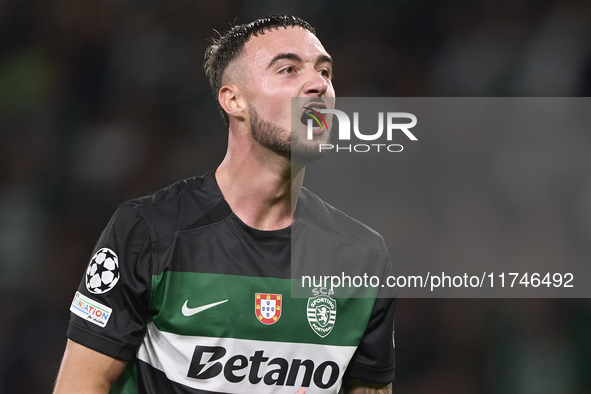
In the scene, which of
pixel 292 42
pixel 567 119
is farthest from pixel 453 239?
pixel 292 42

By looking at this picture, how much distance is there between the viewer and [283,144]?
2.29 meters

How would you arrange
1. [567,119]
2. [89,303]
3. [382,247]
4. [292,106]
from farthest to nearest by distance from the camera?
[567,119] < [382,247] < [292,106] < [89,303]

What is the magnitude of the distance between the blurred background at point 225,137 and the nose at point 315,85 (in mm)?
1215

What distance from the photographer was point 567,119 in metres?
3.73

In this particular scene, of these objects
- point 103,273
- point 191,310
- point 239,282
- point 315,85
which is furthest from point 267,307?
point 315,85

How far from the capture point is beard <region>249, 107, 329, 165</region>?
7.47 ft

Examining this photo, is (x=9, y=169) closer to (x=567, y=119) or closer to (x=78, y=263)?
(x=78, y=263)

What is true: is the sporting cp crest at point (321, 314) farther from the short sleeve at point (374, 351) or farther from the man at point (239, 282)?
the short sleeve at point (374, 351)

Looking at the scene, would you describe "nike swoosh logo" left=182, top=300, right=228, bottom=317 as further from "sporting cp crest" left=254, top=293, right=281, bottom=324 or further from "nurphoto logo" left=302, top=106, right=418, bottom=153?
"nurphoto logo" left=302, top=106, right=418, bottom=153

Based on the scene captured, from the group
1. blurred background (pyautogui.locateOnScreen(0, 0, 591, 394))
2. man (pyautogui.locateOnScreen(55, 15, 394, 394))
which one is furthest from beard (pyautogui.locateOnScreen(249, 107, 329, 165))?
blurred background (pyautogui.locateOnScreen(0, 0, 591, 394))

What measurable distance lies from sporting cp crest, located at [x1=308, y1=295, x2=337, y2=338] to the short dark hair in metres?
0.83

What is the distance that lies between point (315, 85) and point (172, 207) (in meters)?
0.66

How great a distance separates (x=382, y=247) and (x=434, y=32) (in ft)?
6.53

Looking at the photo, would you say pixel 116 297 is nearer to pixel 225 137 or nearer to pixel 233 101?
pixel 233 101
